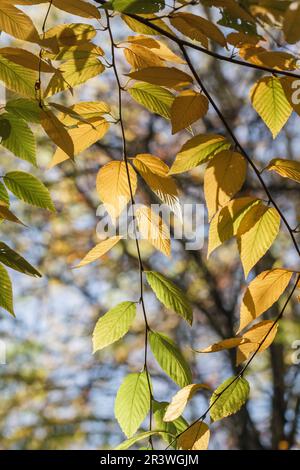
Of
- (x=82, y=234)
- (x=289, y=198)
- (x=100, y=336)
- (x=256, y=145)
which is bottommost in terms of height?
(x=82, y=234)

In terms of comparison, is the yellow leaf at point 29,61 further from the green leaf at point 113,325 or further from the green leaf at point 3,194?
the green leaf at point 113,325

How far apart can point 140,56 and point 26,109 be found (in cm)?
14

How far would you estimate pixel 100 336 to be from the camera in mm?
637

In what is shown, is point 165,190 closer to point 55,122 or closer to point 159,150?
point 55,122

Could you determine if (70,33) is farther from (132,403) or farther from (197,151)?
(132,403)

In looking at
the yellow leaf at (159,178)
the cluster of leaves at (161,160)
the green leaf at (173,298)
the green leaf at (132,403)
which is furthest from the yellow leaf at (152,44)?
the green leaf at (132,403)

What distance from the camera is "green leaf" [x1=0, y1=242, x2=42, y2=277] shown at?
53cm

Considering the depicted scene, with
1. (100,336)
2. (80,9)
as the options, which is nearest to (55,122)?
(80,9)

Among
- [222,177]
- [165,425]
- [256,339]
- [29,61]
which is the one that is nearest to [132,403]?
[165,425]

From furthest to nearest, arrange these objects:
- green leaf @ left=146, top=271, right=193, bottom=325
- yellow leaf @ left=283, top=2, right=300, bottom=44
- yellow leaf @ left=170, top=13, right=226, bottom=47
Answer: green leaf @ left=146, top=271, right=193, bottom=325, yellow leaf @ left=170, top=13, right=226, bottom=47, yellow leaf @ left=283, top=2, right=300, bottom=44

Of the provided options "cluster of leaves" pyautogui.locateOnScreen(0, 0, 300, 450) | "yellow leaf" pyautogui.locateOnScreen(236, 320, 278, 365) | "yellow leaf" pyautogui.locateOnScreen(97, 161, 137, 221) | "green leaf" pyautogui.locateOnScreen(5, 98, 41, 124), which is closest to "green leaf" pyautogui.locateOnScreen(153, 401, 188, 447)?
"cluster of leaves" pyautogui.locateOnScreen(0, 0, 300, 450)

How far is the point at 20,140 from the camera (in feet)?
1.99

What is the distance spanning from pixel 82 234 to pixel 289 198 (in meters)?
1.66

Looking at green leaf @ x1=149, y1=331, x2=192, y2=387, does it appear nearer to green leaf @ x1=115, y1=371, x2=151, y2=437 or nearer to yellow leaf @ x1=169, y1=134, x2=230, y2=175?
green leaf @ x1=115, y1=371, x2=151, y2=437
